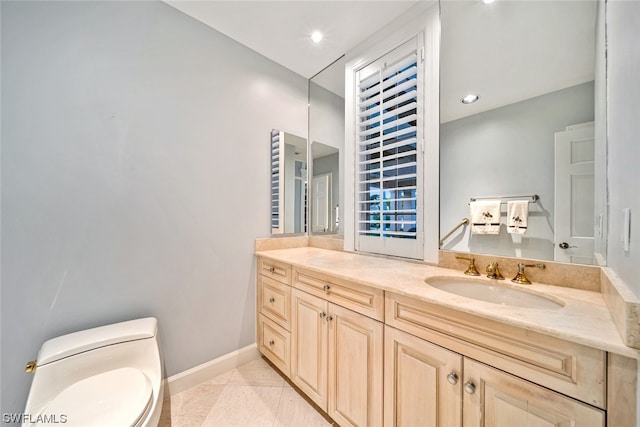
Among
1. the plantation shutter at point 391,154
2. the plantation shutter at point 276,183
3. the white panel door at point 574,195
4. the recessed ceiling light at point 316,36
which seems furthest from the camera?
the plantation shutter at point 276,183

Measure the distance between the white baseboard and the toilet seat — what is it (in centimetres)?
55

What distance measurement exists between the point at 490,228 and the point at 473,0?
4.26 feet

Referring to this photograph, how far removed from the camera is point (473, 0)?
1.36 m

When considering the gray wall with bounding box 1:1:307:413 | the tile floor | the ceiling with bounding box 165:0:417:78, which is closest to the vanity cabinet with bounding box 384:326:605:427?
the tile floor

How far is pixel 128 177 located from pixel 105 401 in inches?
43.2

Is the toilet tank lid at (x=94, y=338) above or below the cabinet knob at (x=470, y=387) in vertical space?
below

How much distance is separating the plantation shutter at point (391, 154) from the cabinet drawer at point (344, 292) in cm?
59

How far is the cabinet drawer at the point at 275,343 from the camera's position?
1606mm

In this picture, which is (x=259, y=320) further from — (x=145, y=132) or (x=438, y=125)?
(x=438, y=125)

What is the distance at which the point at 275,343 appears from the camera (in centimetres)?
173

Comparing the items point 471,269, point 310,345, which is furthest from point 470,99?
point 310,345

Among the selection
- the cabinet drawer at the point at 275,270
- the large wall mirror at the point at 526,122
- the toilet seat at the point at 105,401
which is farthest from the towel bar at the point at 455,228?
the toilet seat at the point at 105,401

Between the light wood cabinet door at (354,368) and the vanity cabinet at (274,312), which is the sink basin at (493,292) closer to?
the light wood cabinet door at (354,368)

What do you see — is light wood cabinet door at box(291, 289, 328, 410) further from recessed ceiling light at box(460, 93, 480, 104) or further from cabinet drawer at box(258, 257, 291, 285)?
recessed ceiling light at box(460, 93, 480, 104)
